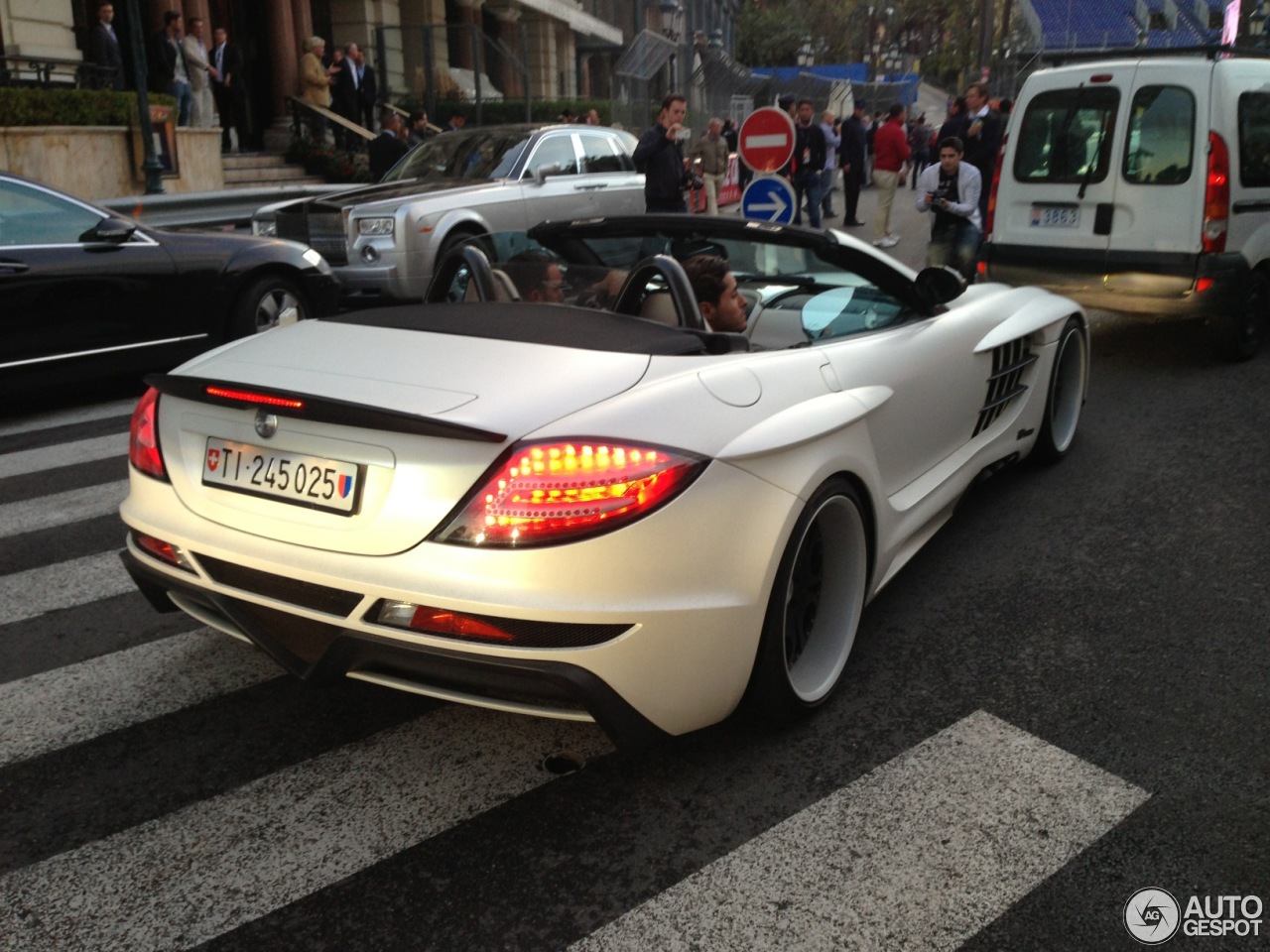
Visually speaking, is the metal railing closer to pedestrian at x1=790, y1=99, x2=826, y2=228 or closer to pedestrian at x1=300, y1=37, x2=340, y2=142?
pedestrian at x1=300, y1=37, x2=340, y2=142

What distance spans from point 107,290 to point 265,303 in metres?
1.22

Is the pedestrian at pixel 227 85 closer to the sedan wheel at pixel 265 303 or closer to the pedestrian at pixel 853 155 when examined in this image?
the pedestrian at pixel 853 155

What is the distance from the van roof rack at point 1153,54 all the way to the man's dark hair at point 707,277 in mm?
6047

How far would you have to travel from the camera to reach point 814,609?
11.5 ft

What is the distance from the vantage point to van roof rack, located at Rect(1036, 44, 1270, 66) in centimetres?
845

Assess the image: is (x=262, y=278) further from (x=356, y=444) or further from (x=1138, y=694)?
(x=1138, y=694)

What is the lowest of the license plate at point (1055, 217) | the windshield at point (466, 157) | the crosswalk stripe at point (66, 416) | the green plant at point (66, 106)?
the crosswalk stripe at point (66, 416)

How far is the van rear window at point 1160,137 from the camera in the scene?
824cm

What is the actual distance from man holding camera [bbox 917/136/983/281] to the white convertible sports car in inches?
264

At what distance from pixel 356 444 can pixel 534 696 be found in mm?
711

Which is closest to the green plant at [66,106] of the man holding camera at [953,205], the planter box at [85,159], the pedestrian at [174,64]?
the planter box at [85,159]

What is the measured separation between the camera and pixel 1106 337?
9.83 m

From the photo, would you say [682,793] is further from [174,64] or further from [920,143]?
[920,143]

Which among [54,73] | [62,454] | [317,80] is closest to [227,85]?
[317,80]
